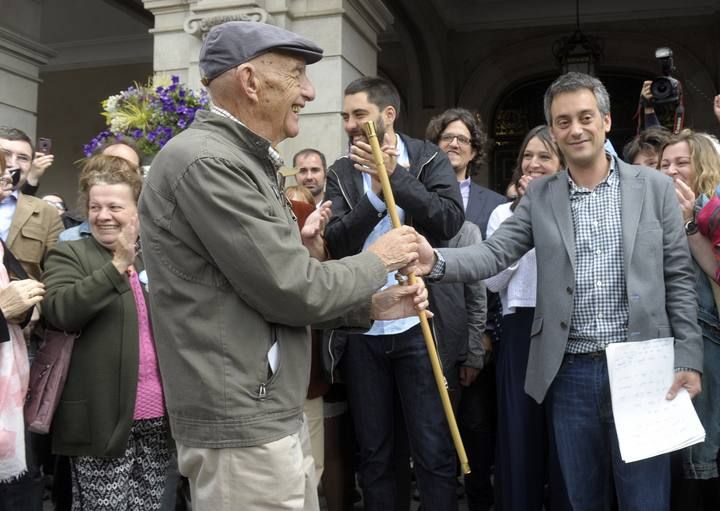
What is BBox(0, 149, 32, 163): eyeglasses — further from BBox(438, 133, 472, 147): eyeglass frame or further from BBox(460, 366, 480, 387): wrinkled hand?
BBox(460, 366, 480, 387): wrinkled hand

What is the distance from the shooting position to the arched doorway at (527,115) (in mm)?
11195

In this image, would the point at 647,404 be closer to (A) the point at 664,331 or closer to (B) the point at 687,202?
(A) the point at 664,331

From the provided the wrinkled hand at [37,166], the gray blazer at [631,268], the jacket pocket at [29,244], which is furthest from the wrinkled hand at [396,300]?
the wrinkled hand at [37,166]

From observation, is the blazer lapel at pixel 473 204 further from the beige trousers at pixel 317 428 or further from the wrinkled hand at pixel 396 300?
the wrinkled hand at pixel 396 300

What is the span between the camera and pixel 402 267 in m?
2.28

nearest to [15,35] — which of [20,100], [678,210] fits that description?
[20,100]

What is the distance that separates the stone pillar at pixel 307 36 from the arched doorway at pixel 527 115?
18.3ft

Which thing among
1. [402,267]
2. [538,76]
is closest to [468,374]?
[402,267]

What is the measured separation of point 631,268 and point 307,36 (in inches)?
151

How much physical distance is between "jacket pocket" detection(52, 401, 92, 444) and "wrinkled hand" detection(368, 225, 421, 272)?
1.58 metres

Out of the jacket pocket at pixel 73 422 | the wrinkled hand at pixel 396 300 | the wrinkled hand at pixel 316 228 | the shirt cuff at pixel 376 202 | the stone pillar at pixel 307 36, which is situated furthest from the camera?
the stone pillar at pixel 307 36

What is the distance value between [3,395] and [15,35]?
17.7ft

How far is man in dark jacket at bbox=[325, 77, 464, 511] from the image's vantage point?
340cm

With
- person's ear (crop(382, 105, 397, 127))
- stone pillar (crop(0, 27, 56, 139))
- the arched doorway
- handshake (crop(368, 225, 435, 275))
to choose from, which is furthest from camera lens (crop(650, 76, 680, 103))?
the arched doorway
